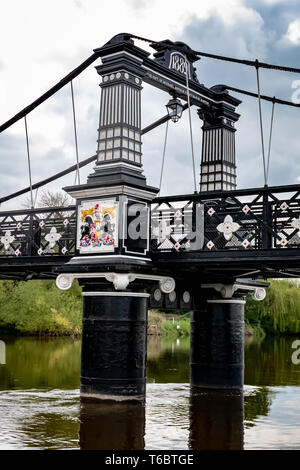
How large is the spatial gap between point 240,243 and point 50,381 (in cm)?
840

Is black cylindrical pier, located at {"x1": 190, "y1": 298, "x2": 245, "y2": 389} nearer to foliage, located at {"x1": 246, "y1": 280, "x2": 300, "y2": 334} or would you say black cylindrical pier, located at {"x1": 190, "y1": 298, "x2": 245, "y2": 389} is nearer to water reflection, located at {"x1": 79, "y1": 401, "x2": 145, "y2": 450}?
water reflection, located at {"x1": 79, "y1": 401, "x2": 145, "y2": 450}

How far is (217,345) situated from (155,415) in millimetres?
4176

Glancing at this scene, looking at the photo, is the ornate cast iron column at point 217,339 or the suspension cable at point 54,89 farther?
the ornate cast iron column at point 217,339

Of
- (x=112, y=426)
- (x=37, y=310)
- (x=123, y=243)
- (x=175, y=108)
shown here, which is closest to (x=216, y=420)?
(x=112, y=426)

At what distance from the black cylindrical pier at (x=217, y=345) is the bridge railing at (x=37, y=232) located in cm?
387

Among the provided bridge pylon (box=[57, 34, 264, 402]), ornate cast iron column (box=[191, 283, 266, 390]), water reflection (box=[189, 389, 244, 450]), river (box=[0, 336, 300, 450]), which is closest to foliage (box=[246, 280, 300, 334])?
river (box=[0, 336, 300, 450])

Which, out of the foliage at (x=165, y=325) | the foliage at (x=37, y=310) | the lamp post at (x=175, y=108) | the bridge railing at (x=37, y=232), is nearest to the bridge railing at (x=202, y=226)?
the bridge railing at (x=37, y=232)

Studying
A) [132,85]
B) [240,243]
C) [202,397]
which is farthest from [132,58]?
[202,397]

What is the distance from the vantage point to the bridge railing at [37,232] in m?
15.7

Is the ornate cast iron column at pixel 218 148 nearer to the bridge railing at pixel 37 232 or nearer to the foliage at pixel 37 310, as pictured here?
the bridge railing at pixel 37 232

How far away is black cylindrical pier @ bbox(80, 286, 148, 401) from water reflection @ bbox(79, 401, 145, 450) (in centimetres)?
32

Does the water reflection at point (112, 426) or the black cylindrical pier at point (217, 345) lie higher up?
the black cylindrical pier at point (217, 345)

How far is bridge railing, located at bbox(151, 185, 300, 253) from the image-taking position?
518 inches
